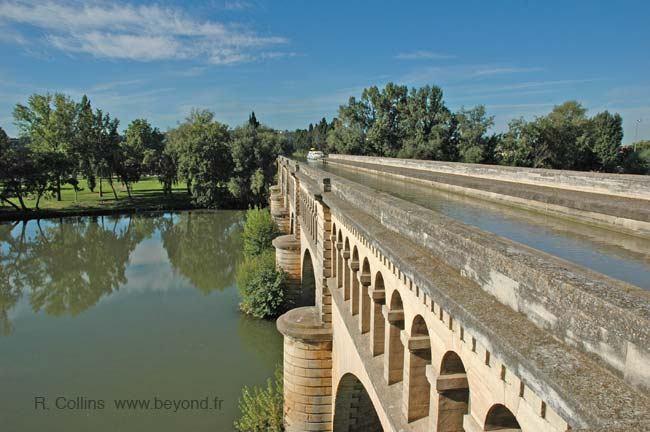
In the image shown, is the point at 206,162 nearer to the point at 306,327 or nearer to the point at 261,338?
the point at 261,338

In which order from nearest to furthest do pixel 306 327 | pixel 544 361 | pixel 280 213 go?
pixel 544 361
pixel 306 327
pixel 280 213

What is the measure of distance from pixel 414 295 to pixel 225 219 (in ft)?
146

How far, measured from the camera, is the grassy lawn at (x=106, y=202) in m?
50.9

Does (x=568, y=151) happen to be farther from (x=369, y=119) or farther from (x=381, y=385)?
(x=381, y=385)

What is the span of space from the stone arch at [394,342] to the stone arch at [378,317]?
636 mm

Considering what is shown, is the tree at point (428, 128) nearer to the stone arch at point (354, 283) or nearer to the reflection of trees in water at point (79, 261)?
the reflection of trees in water at point (79, 261)

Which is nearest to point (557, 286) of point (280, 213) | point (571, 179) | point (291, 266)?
point (571, 179)

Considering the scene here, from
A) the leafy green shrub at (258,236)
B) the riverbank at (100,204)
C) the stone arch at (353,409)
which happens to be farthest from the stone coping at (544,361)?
the riverbank at (100,204)

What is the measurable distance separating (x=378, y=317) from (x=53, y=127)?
191 feet

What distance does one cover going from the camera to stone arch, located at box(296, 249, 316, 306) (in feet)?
71.9

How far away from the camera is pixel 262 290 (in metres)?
21.7

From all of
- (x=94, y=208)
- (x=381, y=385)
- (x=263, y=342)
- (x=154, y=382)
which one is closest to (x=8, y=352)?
(x=154, y=382)

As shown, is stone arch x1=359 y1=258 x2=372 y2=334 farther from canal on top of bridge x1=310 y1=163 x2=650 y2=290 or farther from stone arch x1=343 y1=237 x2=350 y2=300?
canal on top of bridge x1=310 y1=163 x2=650 y2=290

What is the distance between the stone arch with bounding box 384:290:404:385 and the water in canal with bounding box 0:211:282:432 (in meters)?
9.13
